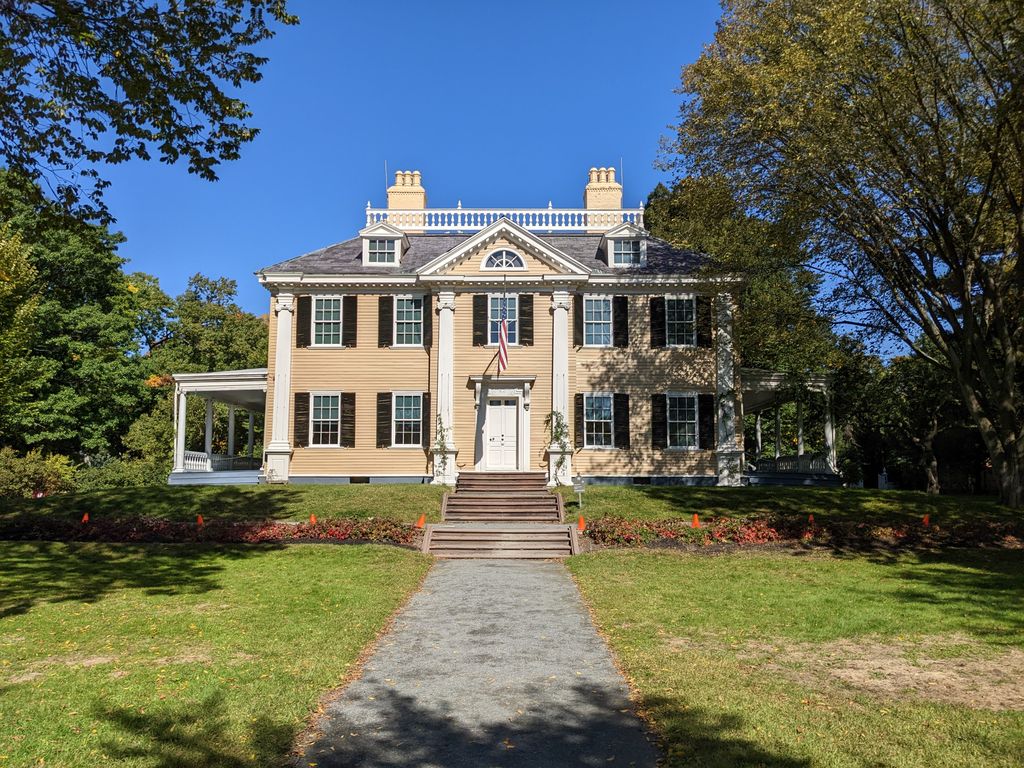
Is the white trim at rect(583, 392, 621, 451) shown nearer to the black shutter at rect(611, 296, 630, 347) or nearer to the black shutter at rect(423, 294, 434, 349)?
the black shutter at rect(611, 296, 630, 347)

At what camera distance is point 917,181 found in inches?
645

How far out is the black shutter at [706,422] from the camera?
2417 cm

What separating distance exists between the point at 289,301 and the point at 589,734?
2139cm

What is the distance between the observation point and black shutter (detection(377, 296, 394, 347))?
24.7 metres

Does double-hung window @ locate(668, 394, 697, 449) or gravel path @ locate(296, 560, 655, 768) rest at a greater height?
double-hung window @ locate(668, 394, 697, 449)

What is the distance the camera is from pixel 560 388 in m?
23.9

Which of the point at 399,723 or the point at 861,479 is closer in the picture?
the point at 399,723

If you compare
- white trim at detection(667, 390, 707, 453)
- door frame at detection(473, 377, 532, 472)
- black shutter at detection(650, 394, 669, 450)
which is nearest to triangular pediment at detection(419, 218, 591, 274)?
door frame at detection(473, 377, 532, 472)

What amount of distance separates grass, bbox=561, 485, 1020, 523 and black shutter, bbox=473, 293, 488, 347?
569 centimetres

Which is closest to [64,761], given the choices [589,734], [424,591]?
[589,734]

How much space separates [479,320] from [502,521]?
751cm

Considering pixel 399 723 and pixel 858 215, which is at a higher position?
pixel 858 215

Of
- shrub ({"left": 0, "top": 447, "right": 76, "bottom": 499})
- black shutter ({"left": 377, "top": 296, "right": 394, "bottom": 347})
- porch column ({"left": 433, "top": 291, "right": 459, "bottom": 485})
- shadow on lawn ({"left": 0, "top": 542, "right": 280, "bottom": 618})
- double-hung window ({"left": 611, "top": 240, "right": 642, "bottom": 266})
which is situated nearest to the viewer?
shadow on lawn ({"left": 0, "top": 542, "right": 280, "bottom": 618})

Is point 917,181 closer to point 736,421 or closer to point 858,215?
point 858,215
